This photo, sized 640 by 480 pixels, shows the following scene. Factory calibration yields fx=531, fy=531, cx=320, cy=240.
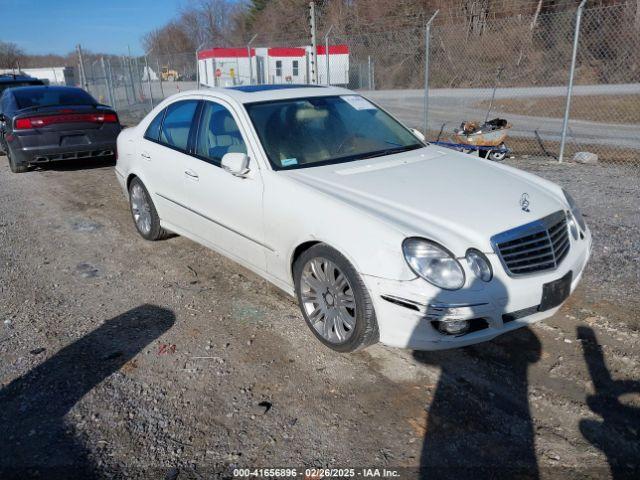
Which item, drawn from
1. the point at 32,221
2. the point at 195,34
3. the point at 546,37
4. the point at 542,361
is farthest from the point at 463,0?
the point at 195,34

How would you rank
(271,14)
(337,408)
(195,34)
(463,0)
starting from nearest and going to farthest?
(337,408)
(463,0)
(271,14)
(195,34)

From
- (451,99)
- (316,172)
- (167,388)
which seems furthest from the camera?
(451,99)

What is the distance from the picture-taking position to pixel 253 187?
3.79 meters

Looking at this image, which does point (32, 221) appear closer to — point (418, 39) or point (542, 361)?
point (542, 361)

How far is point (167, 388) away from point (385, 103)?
19176mm

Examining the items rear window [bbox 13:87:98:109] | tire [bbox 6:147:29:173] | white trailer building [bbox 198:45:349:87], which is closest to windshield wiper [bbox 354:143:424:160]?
rear window [bbox 13:87:98:109]

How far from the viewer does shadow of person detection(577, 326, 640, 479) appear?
247cm

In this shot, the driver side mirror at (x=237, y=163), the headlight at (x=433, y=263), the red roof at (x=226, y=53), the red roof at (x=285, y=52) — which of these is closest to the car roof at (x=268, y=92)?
the driver side mirror at (x=237, y=163)

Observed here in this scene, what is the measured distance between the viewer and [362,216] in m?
3.08

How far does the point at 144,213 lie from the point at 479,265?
3.83m

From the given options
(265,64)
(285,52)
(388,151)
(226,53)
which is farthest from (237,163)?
(285,52)

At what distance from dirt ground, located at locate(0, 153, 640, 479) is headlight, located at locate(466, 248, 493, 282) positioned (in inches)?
25.7

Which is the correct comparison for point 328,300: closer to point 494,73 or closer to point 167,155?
point 167,155

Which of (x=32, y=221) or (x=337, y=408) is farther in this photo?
(x=32, y=221)
